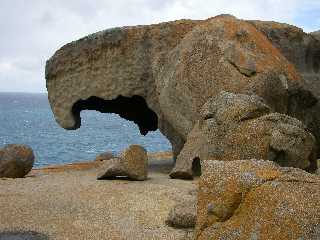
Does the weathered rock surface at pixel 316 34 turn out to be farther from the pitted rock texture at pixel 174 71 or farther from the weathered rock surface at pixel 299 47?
the pitted rock texture at pixel 174 71

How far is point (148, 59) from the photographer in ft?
74.2

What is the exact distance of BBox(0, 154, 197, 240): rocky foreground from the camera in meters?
10.6

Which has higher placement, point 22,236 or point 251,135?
point 251,135

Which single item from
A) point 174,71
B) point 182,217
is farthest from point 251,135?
point 174,71

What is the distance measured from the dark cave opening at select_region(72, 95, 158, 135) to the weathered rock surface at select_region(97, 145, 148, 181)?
8.69 meters

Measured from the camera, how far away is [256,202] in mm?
7371

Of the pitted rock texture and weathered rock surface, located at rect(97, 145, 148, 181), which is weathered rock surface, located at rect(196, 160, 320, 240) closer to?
weathered rock surface, located at rect(97, 145, 148, 181)

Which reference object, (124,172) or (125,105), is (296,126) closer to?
(124,172)

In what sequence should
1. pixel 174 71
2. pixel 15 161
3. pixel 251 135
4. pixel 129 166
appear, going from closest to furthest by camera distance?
pixel 251 135, pixel 129 166, pixel 174 71, pixel 15 161

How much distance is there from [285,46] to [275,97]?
6.07m

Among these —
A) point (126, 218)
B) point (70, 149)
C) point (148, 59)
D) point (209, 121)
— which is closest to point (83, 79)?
point (148, 59)

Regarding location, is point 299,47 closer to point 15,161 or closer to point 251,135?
point 251,135

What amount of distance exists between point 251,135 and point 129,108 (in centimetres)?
1445

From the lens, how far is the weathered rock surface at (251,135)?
1411 centimetres
